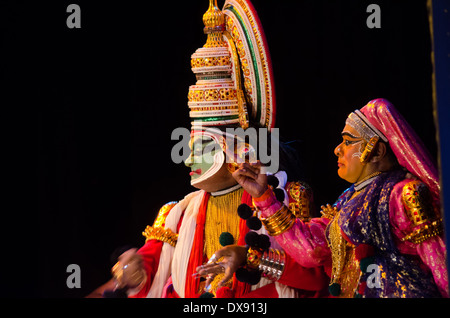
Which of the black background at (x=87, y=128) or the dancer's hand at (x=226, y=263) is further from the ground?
the black background at (x=87, y=128)

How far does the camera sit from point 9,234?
4410 millimetres

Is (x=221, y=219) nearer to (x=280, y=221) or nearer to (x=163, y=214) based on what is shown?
(x=163, y=214)

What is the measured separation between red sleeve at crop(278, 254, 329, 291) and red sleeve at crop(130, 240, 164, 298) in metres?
0.76

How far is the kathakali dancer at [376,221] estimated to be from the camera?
2.94 metres

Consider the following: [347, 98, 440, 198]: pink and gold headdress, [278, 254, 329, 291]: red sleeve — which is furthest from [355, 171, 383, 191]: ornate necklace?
[278, 254, 329, 291]: red sleeve

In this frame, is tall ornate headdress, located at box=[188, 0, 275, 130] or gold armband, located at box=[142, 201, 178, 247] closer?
tall ornate headdress, located at box=[188, 0, 275, 130]

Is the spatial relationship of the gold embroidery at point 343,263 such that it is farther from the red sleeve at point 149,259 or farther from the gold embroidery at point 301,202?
the red sleeve at point 149,259

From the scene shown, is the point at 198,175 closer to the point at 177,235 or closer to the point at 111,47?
the point at 177,235

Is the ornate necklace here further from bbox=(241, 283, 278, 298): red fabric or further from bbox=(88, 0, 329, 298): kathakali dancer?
bbox=(241, 283, 278, 298): red fabric

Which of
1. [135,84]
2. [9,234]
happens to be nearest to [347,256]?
[135,84]

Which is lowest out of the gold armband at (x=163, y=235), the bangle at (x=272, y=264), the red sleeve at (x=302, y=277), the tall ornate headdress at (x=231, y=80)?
the red sleeve at (x=302, y=277)

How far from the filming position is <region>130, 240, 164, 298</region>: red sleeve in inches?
152

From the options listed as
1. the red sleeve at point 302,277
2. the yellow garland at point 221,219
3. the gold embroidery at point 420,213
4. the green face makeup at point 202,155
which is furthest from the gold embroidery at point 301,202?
the gold embroidery at point 420,213

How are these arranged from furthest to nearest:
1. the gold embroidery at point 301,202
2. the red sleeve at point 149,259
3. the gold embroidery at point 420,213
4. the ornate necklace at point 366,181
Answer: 1. the red sleeve at point 149,259
2. the gold embroidery at point 301,202
3. the ornate necklace at point 366,181
4. the gold embroidery at point 420,213
